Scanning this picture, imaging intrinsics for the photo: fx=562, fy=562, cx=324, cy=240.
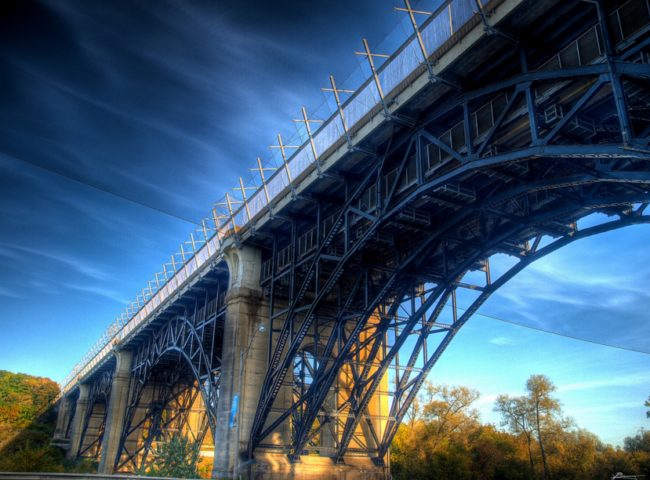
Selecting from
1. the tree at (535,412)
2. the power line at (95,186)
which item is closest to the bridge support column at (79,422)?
the tree at (535,412)

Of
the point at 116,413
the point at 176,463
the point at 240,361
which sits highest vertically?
the point at 240,361

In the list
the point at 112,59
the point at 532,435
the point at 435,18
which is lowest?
the point at 532,435

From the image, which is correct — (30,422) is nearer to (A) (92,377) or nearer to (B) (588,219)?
(A) (92,377)

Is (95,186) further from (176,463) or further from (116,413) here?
(116,413)

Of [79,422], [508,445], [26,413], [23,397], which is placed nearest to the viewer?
[508,445]

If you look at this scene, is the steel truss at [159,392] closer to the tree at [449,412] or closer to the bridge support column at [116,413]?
the bridge support column at [116,413]

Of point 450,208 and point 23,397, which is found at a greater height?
point 23,397

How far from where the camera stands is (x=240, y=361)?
1175 inches

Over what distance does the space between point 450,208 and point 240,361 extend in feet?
46.1

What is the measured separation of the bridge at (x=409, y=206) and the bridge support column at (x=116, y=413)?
21.0 m

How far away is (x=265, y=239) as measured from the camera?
31.9m

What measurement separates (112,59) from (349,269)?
53.2 ft

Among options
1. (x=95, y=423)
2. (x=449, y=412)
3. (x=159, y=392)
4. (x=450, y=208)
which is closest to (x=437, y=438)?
(x=449, y=412)

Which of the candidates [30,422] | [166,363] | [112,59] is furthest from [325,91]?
[30,422]
